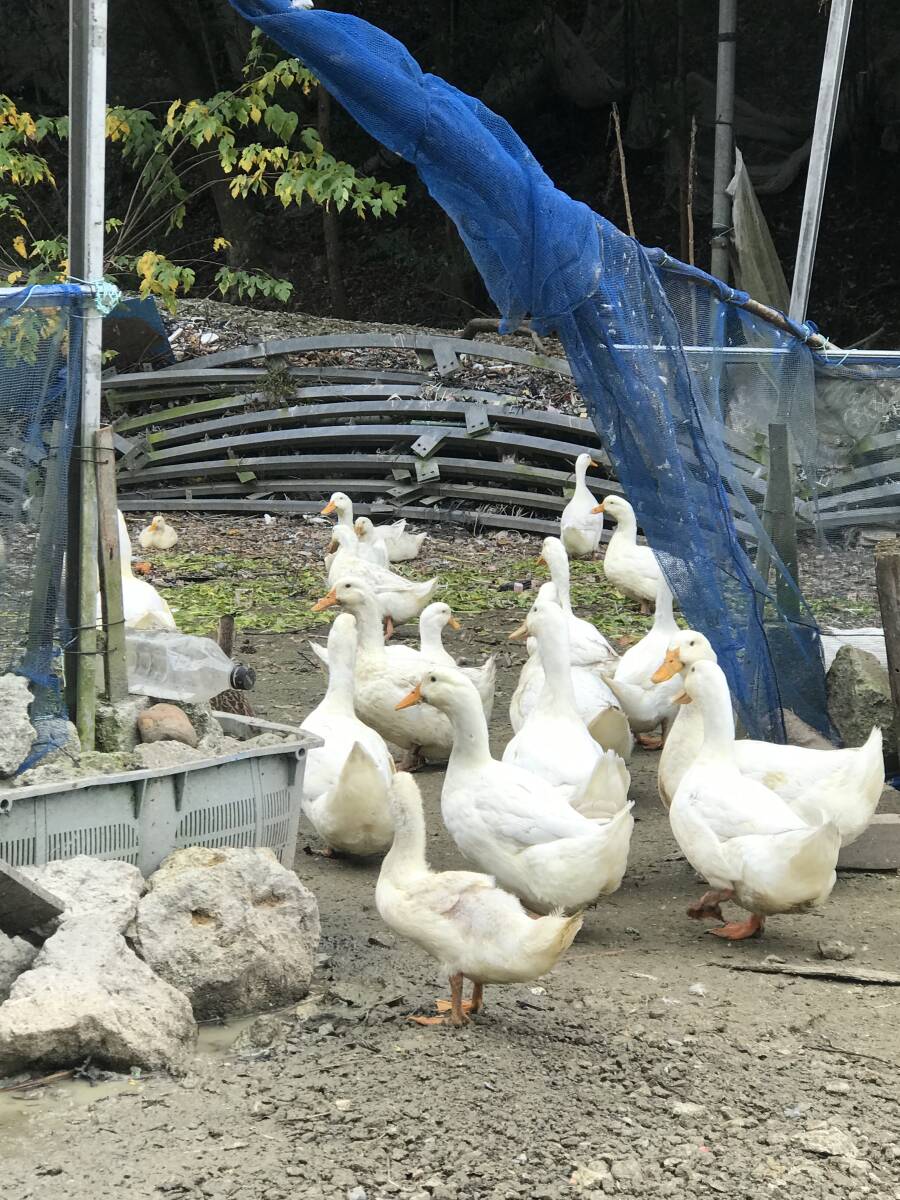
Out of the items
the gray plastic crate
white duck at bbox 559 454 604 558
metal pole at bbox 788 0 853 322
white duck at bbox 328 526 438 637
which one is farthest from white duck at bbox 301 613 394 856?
white duck at bbox 559 454 604 558

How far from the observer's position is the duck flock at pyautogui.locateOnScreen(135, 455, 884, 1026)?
3949 millimetres

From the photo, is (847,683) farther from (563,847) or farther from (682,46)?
(682,46)

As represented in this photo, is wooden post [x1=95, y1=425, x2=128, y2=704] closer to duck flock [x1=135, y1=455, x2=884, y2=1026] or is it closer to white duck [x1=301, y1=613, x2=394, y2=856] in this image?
white duck [x1=301, y1=613, x2=394, y2=856]

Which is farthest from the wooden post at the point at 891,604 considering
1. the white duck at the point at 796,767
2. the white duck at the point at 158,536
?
the white duck at the point at 158,536

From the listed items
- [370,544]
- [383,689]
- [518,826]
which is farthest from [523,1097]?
[370,544]

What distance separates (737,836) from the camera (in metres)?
4.63

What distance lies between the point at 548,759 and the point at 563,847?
934 mm

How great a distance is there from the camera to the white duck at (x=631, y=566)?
9414 mm

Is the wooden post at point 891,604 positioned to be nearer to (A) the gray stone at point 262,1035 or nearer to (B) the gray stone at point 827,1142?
(B) the gray stone at point 827,1142

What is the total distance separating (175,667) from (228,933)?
1346 mm

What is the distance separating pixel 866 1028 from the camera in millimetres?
3914

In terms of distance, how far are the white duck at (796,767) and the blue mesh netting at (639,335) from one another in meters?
0.49

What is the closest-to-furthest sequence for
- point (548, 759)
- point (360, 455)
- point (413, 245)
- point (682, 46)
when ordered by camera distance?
point (548, 759), point (360, 455), point (682, 46), point (413, 245)

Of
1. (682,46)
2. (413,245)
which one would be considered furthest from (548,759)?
(413,245)
